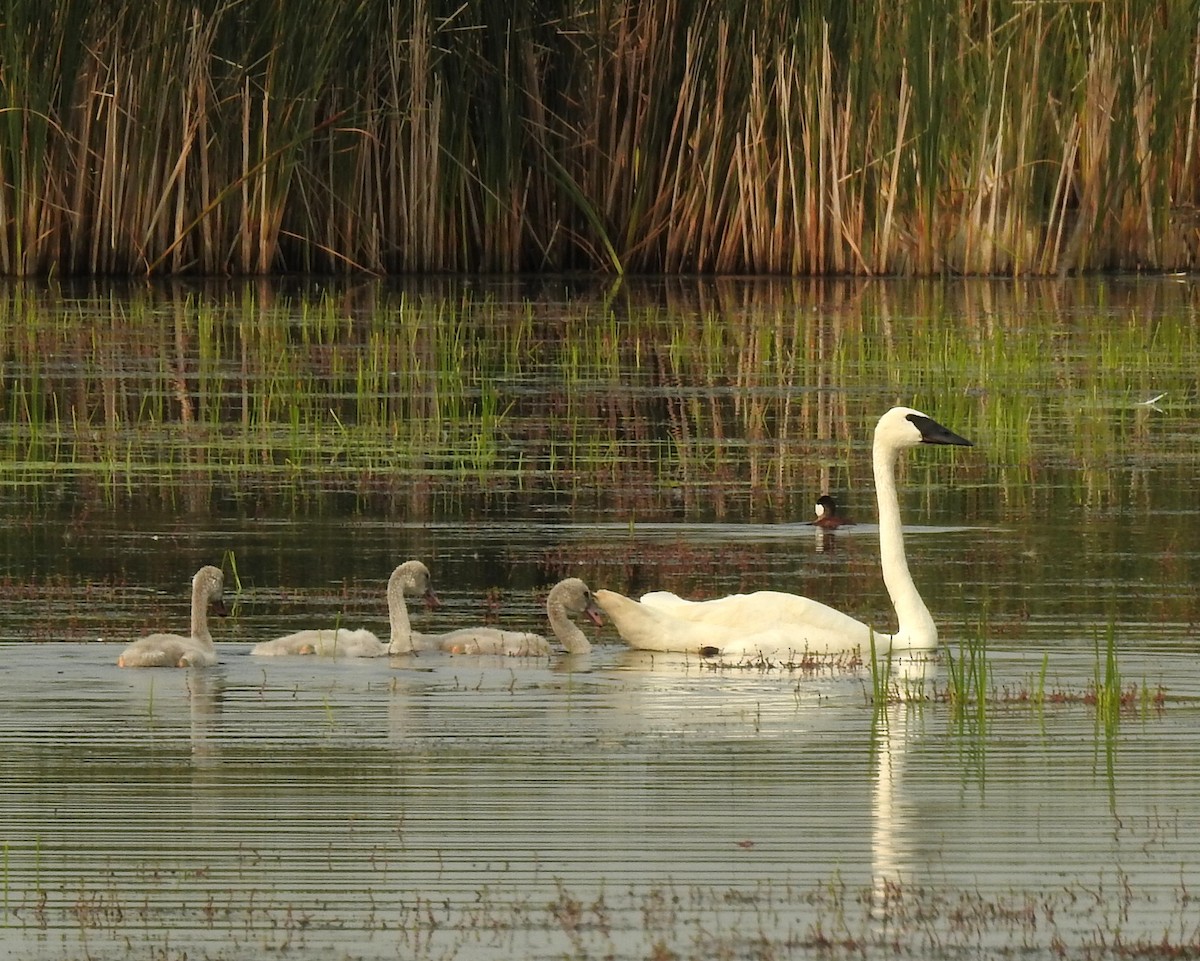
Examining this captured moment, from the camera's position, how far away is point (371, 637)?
884 centimetres

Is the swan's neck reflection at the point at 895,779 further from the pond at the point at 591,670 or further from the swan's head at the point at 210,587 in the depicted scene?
the swan's head at the point at 210,587

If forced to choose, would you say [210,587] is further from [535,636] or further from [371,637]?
[535,636]

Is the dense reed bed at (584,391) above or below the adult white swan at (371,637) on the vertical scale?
above

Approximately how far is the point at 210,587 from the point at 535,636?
1061 millimetres

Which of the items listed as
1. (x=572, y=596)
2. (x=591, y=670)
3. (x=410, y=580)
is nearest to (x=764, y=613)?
(x=591, y=670)

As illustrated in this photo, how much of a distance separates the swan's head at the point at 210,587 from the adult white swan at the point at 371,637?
24 centimetres

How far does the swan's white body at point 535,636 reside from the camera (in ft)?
28.8

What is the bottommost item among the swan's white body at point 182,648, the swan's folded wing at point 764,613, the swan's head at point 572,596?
the swan's white body at point 182,648

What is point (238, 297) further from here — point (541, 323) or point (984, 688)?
point (984, 688)

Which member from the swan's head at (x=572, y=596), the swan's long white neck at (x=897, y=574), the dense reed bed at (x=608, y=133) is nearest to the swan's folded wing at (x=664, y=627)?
the swan's head at (x=572, y=596)

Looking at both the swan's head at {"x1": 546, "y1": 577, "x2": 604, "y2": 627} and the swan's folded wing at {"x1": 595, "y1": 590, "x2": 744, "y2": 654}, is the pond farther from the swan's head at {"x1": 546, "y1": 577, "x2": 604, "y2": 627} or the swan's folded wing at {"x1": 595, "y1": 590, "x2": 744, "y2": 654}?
the swan's head at {"x1": 546, "y1": 577, "x2": 604, "y2": 627}

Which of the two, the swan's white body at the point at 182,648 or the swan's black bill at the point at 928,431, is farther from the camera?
the swan's black bill at the point at 928,431

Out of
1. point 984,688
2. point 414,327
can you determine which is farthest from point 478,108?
point 984,688

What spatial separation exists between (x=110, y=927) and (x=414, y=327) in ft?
48.4
